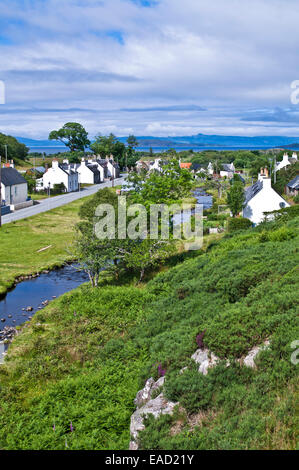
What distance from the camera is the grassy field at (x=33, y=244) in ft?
121

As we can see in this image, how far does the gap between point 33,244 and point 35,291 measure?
48.0 feet

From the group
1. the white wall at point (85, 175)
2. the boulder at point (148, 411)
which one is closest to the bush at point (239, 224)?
the boulder at point (148, 411)

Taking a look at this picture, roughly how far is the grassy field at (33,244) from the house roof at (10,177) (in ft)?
30.2

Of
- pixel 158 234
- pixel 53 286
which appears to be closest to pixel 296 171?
pixel 158 234

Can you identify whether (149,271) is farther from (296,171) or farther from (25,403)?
(296,171)

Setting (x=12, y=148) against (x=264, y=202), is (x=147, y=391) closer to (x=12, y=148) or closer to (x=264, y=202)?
(x=264, y=202)

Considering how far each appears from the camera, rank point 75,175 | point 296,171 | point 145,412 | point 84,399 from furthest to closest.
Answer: point 75,175, point 296,171, point 84,399, point 145,412

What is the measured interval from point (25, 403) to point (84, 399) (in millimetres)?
2616

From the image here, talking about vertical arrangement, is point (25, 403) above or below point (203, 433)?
below

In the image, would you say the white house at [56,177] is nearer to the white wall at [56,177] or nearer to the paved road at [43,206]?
the white wall at [56,177]

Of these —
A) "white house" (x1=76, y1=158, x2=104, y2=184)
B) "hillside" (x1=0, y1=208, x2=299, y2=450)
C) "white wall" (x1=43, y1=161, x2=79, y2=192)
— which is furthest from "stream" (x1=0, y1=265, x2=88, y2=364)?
"white house" (x1=76, y1=158, x2=104, y2=184)

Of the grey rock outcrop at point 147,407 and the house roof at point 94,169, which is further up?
the house roof at point 94,169

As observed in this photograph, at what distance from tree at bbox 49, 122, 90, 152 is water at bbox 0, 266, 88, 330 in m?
120

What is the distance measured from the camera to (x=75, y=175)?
99125 millimetres
